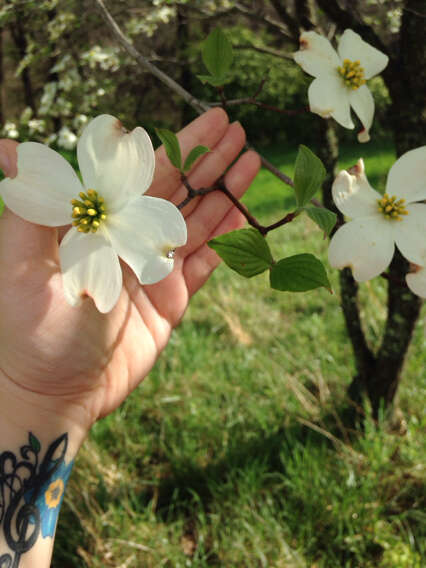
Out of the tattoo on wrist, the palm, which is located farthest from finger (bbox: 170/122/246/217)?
the tattoo on wrist

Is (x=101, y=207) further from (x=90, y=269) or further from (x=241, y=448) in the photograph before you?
(x=241, y=448)

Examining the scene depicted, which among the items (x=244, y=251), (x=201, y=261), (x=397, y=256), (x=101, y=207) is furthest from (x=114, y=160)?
(x=397, y=256)

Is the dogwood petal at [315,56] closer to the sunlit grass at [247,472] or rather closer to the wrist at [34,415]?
the wrist at [34,415]

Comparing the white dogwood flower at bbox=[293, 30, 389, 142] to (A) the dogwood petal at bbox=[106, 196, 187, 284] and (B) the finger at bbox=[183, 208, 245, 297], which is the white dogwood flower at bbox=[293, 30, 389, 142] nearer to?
(A) the dogwood petal at bbox=[106, 196, 187, 284]

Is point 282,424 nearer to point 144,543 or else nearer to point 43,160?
point 144,543

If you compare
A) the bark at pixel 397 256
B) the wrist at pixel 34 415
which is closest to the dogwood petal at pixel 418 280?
the bark at pixel 397 256

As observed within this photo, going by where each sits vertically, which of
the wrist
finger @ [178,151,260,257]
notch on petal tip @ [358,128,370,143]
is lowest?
the wrist

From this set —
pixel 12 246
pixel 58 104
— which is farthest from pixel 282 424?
pixel 58 104
